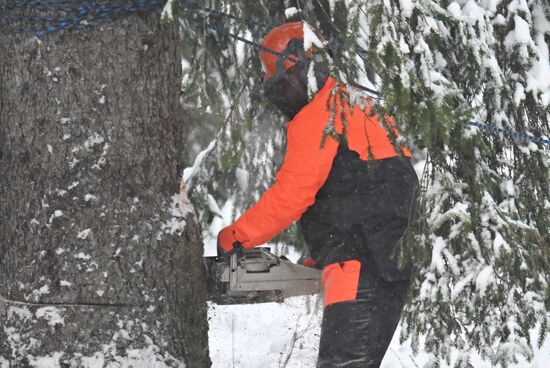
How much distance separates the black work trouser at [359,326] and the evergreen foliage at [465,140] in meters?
0.24

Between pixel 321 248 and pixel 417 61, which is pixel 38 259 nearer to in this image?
pixel 321 248

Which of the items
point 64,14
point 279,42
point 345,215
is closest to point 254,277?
point 345,215

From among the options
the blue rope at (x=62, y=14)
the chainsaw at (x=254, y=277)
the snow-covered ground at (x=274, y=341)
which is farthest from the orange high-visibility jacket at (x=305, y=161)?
the snow-covered ground at (x=274, y=341)

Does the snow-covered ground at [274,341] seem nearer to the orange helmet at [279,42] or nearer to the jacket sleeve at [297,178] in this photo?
the jacket sleeve at [297,178]

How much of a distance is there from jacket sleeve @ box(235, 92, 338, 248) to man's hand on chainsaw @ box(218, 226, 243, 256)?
4 centimetres

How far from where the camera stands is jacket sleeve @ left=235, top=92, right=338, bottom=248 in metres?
3.23

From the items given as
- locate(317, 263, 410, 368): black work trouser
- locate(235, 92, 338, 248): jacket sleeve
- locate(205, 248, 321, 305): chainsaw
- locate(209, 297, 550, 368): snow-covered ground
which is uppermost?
locate(235, 92, 338, 248): jacket sleeve

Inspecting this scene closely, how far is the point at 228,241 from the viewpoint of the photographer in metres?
3.46

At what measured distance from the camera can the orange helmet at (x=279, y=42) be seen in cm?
346

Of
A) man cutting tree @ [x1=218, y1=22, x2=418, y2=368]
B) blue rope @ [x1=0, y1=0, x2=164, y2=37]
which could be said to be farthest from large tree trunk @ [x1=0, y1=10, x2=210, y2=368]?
man cutting tree @ [x1=218, y1=22, x2=418, y2=368]

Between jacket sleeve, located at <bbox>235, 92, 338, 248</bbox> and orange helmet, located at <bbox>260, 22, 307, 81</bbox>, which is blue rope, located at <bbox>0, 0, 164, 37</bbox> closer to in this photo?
orange helmet, located at <bbox>260, 22, 307, 81</bbox>

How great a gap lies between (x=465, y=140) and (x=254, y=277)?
1.18 metres

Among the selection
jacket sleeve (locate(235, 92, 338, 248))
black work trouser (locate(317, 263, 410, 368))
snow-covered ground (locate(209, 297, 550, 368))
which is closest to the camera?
jacket sleeve (locate(235, 92, 338, 248))

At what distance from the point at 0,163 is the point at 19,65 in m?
0.44
